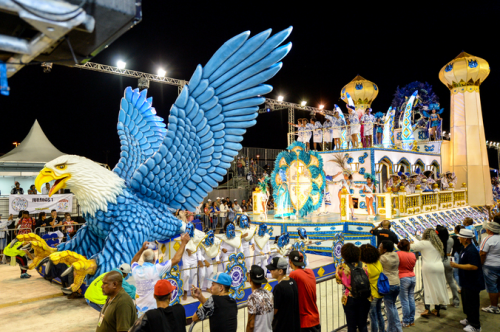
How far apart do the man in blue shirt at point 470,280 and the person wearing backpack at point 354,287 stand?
2009mm

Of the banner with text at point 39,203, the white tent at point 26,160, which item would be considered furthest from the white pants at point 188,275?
the white tent at point 26,160

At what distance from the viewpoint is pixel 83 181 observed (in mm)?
4391

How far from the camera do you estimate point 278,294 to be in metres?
3.07

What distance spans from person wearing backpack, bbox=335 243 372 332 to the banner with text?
35.2 feet

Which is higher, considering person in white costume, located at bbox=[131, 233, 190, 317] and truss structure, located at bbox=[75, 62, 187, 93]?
truss structure, located at bbox=[75, 62, 187, 93]

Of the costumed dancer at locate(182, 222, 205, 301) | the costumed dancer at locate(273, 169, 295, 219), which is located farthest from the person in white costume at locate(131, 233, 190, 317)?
the costumed dancer at locate(273, 169, 295, 219)

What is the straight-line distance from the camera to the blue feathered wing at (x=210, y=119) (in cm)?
445

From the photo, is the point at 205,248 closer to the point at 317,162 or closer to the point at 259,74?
the point at 259,74

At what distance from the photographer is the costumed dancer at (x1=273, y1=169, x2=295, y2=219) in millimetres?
12438

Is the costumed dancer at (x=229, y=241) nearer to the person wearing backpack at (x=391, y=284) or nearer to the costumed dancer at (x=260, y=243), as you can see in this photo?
the costumed dancer at (x=260, y=243)

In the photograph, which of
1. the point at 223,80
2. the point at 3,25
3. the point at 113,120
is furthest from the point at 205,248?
the point at 113,120

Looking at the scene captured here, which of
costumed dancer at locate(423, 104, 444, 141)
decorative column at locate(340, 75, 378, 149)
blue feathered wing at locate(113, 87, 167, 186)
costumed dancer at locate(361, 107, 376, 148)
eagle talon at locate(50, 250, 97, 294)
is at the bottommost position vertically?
eagle talon at locate(50, 250, 97, 294)

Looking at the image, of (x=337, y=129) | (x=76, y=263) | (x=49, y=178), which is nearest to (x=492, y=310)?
(x=76, y=263)

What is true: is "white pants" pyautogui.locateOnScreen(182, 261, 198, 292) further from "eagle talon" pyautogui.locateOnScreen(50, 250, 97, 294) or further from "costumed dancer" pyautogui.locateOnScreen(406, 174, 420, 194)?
"costumed dancer" pyautogui.locateOnScreen(406, 174, 420, 194)
